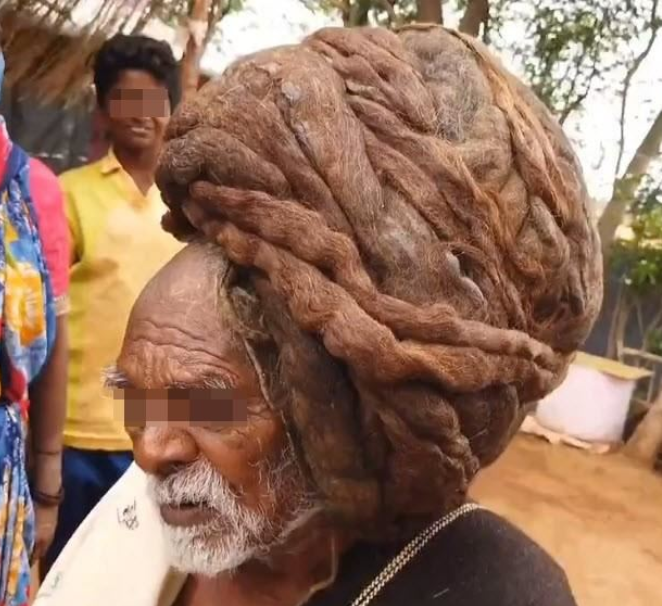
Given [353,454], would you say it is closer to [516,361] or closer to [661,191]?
[516,361]

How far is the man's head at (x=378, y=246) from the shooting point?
2.71ft

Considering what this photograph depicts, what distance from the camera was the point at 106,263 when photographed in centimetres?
224

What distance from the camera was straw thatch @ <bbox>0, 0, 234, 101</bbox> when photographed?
3.43 metres

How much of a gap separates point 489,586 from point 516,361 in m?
0.27

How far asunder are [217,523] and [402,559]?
211 millimetres

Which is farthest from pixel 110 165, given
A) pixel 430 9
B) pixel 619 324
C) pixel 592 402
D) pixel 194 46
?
pixel 619 324

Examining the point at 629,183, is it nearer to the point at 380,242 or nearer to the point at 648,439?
the point at 648,439

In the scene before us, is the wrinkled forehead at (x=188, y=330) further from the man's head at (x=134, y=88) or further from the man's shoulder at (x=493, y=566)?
the man's head at (x=134, y=88)

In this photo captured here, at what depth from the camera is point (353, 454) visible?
0.87m

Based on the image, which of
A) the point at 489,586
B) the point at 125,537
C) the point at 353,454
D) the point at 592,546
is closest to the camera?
the point at 353,454

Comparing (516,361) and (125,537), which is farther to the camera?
(125,537)

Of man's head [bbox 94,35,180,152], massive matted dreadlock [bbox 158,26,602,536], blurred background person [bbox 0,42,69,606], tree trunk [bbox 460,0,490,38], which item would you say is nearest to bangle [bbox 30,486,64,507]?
blurred background person [bbox 0,42,69,606]

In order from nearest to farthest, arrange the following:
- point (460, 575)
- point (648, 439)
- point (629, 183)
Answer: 1. point (460, 575)
2. point (648, 439)
3. point (629, 183)

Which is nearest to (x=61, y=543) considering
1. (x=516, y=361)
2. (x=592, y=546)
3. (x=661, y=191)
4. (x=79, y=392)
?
(x=79, y=392)
